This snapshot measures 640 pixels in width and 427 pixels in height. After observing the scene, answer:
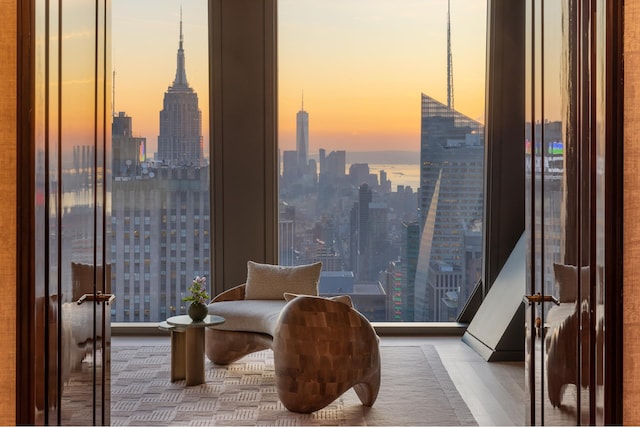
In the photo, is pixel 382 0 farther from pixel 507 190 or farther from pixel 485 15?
pixel 507 190

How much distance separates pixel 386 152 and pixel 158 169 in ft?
6.80

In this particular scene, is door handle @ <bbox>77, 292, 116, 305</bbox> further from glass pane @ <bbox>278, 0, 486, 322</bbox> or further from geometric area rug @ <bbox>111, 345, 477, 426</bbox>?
glass pane @ <bbox>278, 0, 486, 322</bbox>

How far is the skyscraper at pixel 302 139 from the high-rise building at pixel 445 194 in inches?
41.4

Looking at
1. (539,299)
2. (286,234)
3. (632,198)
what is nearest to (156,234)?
(286,234)

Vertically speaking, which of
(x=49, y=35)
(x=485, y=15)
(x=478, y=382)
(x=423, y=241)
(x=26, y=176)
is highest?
(x=485, y=15)

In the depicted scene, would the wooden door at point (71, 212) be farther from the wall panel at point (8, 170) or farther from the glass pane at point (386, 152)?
the glass pane at point (386, 152)

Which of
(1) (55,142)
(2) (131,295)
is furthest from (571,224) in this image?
(2) (131,295)

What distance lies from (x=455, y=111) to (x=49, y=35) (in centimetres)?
517

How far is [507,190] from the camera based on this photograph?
6594mm

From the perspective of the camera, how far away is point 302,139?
6703 mm

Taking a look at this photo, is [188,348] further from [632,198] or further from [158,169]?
[632,198]

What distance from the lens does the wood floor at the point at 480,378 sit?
164 inches

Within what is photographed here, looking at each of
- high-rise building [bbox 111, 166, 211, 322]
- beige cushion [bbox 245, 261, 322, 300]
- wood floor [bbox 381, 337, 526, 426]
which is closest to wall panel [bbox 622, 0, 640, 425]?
wood floor [bbox 381, 337, 526, 426]

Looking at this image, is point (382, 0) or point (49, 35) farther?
point (382, 0)
